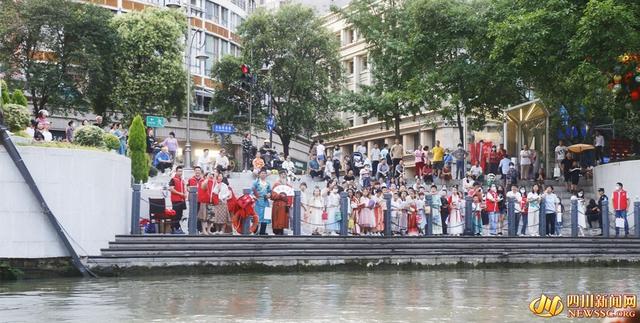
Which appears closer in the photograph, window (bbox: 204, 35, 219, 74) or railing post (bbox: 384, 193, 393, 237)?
railing post (bbox: 384, 193, 393, 237)

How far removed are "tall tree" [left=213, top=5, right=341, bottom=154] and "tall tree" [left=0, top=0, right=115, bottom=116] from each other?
873cm

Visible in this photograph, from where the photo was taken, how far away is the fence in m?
21.5

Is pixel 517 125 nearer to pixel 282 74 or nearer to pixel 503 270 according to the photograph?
pixel 503 270

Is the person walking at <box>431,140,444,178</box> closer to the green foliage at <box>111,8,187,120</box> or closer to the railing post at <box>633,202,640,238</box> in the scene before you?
the railing post at <box>633,202,640,238</box>

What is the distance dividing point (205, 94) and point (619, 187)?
1747 inches

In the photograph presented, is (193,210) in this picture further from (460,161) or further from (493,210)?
(460,161)

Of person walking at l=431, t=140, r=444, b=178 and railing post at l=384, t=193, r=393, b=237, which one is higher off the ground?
person walking at l=431, t=140, r=444, b=178

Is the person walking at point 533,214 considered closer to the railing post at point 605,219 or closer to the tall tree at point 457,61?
the railing post at point 605,219

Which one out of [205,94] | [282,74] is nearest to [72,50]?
[282,74]

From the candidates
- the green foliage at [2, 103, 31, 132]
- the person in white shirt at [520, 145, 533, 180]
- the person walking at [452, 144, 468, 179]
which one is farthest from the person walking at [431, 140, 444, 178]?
the green foliage at [2, 103, 31, 132]

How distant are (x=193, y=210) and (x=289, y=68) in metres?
35.5

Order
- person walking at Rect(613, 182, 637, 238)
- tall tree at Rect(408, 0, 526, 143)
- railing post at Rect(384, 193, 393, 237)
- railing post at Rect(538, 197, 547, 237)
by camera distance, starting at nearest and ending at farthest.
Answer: railing post at Rect(384, 193, 393, 237) < railing post at Rect(538, 197, 547, 237) < person walking at Rect(613, 182, 637, 238) < tall tree at Rect(408, 0, 526, 143)

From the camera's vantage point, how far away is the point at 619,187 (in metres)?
28.1

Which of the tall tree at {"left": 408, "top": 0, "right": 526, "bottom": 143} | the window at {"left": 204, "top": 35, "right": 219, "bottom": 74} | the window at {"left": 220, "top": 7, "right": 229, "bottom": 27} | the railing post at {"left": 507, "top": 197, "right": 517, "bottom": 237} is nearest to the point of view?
the railing post at {"left": 507, "top": 197, "right": 517, "bottom": 237}
